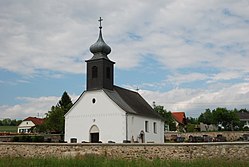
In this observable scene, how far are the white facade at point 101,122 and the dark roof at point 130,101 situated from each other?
634 mm

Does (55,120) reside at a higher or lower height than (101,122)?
higher

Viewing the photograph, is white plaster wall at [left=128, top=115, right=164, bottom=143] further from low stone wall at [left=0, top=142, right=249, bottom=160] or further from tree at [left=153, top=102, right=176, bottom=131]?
low stone wall at [left=0, top=142, right=249, bottom=160]

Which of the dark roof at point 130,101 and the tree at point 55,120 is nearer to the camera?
the dark roof at point 130,101

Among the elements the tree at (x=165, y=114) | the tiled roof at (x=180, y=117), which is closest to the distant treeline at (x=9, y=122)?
the tiled roof at (x=180, y=117)

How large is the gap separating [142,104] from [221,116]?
92.6 ft

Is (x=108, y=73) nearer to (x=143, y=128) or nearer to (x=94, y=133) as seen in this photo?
(x=94, y=133)

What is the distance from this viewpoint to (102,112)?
40.2m

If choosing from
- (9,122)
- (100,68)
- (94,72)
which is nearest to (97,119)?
(94,72)

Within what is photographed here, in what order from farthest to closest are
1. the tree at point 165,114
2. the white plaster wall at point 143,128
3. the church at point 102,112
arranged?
the tree at point 165,114, the white plaster wall at point 143,128, the church at point 102,112

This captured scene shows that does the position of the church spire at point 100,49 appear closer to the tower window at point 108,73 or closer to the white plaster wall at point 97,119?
the tower window at point 108,73

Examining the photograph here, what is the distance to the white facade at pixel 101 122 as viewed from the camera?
3909 cm

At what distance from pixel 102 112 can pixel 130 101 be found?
18.1 ft

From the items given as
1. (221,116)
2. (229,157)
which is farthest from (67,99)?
(229,157)

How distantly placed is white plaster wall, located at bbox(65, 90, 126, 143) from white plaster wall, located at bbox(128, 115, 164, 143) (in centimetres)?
129
